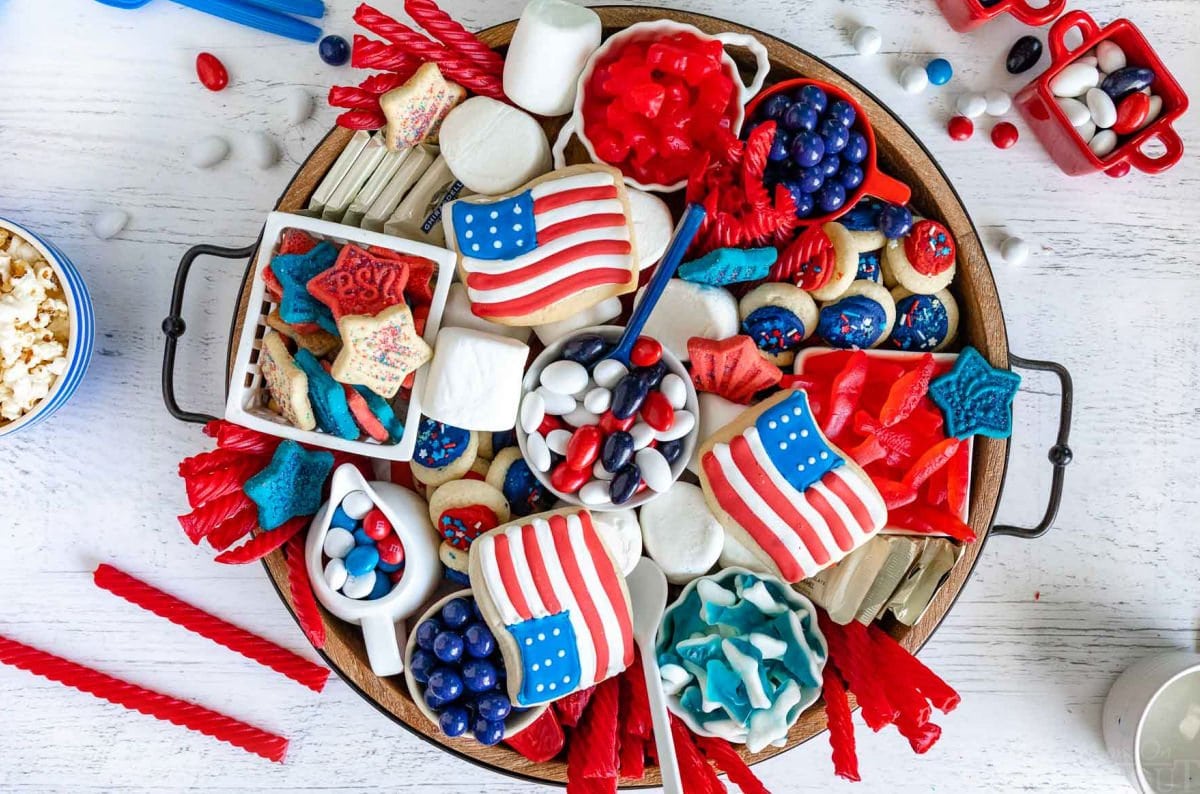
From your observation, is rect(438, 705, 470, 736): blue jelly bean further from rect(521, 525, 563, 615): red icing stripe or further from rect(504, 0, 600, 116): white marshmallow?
rect(504, 0, 600, 116): white marshmallow

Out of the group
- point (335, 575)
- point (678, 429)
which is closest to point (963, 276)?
point (678, 429)

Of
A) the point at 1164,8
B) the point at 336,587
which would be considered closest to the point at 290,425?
the point at 336,587

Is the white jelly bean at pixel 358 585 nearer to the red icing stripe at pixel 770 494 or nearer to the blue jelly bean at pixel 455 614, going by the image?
the blue jelly bean at pixel 455 614

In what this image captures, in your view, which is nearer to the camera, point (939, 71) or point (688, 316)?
point (688, 316)

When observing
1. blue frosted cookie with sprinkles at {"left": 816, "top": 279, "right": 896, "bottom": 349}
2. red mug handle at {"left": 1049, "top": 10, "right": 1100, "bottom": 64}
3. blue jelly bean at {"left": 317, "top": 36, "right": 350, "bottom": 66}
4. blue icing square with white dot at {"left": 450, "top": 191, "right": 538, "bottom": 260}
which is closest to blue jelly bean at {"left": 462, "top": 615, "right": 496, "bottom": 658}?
blue icing square with white dot at {"left": 450, "top": 191, "right": 538, "bottom": 260}

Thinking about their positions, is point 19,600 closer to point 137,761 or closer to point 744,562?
point 137,761

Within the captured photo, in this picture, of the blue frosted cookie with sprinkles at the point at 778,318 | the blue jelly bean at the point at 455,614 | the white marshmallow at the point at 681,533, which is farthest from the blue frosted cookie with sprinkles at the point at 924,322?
the blue jelly bean at the point at 455,614

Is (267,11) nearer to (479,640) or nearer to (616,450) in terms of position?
(616,450)
